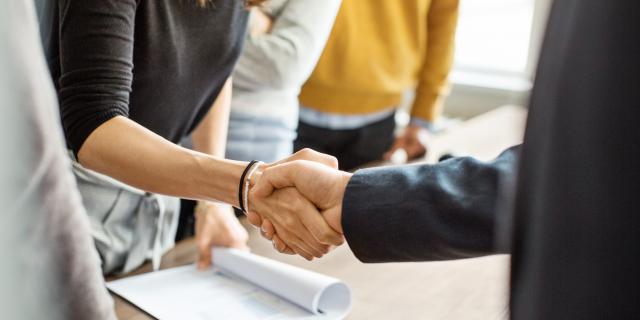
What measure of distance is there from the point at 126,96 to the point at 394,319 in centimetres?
43

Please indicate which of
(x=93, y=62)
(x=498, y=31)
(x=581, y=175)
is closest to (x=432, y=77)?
(x=498, y=31)

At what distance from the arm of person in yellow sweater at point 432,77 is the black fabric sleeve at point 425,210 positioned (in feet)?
2.13

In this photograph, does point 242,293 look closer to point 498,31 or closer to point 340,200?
point 340,200

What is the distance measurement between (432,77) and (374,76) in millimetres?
288

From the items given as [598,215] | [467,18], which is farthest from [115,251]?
[467,18]

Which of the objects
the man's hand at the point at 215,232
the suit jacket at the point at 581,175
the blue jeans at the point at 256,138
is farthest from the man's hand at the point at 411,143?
the suit jacket at the point at 581,175

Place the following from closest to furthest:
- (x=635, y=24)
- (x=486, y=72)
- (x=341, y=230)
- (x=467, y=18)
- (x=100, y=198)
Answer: (x=635, y=24) < (x=341, y=230) < (x=100, y=198) < (x=467, y=18) < (x=486, y=72)

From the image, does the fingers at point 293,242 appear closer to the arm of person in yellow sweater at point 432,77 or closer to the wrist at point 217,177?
the wrist at point 217,177

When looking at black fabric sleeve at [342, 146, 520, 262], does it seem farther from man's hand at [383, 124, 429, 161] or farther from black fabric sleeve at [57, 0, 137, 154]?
man's hand at [383, 124, 429, 161]

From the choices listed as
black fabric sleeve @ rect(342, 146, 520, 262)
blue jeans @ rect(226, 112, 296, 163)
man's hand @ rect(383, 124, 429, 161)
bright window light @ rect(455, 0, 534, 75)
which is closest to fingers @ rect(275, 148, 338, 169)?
black fabric sleeve @ rect(342, 146, 520, 262)

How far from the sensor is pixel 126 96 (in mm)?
770

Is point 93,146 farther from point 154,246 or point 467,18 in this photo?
point 467,18

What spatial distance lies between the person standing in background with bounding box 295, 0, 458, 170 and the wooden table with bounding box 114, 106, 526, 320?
281 millimetres

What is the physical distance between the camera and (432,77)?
151cm
